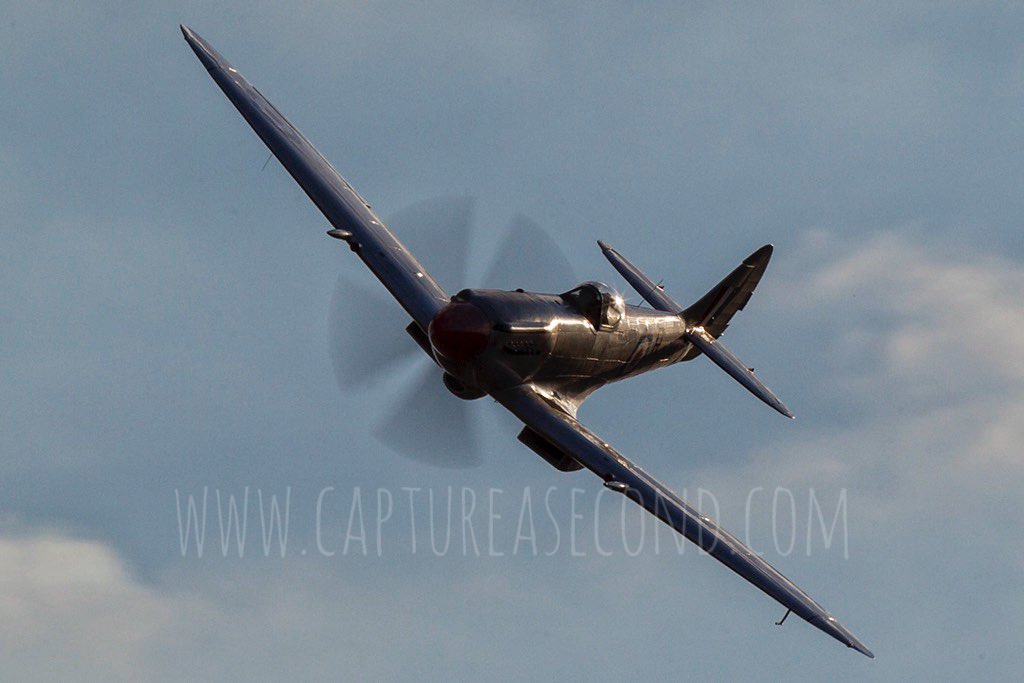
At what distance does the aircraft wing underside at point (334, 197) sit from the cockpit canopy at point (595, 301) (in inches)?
124

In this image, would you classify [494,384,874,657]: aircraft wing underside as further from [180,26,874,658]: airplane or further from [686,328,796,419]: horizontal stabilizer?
[686,328,796,419]: horizontal stabilizer

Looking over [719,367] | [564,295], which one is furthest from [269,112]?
[719,367]

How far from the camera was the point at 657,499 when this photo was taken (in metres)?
36.0

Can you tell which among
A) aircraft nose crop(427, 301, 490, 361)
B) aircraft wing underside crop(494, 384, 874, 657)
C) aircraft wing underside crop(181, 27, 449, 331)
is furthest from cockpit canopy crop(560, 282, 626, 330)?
aircraft nose crop(427, 301, 490, 361)

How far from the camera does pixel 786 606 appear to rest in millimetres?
34375

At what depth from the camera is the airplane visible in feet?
118

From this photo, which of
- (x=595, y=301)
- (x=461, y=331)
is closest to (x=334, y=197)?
(x=461, y=331)

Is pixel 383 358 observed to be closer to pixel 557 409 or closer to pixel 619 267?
pixel 557 409

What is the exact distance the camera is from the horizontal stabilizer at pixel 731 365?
43750 mm

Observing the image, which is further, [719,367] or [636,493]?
[719,367]

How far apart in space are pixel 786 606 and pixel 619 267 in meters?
15.4

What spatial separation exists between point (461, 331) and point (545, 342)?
2.48m

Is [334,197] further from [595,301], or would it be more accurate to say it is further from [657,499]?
[657,499]

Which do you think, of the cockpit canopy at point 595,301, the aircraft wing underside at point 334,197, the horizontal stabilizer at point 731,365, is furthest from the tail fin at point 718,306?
the aircraft wing underside at point 334,197
